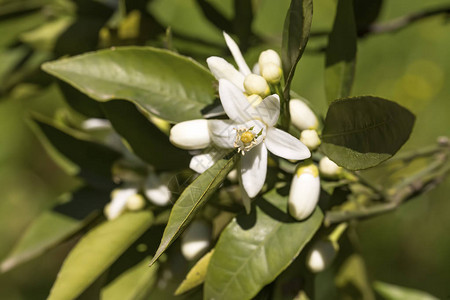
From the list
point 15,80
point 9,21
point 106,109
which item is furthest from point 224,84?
point 9,21

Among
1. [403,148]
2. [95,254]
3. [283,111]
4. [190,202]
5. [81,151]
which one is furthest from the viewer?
[403,148]

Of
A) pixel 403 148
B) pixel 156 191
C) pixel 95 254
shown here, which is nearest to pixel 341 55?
pixel 156 191

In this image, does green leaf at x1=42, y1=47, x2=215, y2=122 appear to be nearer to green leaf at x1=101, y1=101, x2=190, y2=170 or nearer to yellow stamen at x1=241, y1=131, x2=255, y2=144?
green leaf at x1=101, y1=101, x2=190, y2=170

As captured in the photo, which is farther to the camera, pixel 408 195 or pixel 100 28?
pixel 100 28

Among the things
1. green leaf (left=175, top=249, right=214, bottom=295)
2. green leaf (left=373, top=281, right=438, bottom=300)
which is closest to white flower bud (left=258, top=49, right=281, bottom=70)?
green leaf (left=175, top=249, right=214, bottom=295)

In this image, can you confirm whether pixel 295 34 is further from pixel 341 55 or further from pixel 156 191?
pixel 156 191

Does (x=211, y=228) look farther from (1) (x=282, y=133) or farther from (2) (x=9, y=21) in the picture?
(2) (x=9, y=21)

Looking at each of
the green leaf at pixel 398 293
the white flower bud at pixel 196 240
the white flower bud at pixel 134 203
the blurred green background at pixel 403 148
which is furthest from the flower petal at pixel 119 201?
the blurred green background at pixel 403 148

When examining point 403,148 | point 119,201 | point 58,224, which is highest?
point 119,201
